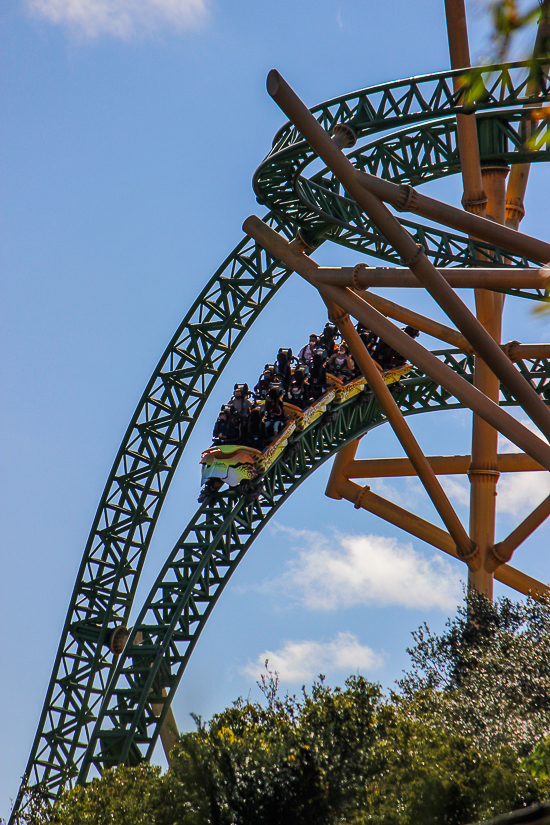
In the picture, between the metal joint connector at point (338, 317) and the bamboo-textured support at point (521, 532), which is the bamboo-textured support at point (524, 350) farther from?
the bamboo-textured support at point (521, 532)

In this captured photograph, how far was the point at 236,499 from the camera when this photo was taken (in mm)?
16016

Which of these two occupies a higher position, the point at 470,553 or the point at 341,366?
the point at 341,366

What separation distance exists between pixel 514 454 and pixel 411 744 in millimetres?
9850

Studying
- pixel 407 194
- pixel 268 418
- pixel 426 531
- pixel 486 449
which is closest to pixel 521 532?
pixel 486 449

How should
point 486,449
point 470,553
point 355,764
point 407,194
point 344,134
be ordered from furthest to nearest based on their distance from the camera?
point 486,449 < point 470,553 < point 344,134 < point 407,194 < point 355,764

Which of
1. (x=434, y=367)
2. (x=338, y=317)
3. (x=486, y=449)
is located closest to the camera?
(x=434, y=367)

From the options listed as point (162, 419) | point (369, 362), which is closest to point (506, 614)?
point (369, 362)

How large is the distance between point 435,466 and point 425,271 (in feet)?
29.9

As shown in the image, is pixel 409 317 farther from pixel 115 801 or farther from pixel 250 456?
pixel 115 801

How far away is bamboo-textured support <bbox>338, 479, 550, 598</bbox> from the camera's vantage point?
15.8 meters

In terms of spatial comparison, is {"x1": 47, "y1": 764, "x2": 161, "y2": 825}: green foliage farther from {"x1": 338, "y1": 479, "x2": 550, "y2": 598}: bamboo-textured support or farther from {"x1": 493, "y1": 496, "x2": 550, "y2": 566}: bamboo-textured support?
{"x1": 338, "y1": 479, "x2": 550, "y2": 598}: bamboo-textured support

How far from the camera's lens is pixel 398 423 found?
1226 cm

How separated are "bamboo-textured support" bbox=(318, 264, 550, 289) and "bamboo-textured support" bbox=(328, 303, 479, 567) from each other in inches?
86.1

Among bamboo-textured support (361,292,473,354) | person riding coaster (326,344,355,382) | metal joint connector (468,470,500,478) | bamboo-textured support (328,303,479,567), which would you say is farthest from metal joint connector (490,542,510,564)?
person riding coaster (326,344,355,382)
